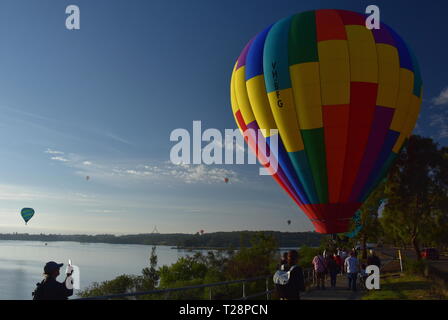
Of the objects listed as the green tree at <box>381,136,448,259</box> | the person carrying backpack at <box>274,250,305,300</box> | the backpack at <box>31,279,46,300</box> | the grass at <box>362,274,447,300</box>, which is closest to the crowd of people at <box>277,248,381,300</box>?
the person carrying backpack at <box>274,250,305,300</box>

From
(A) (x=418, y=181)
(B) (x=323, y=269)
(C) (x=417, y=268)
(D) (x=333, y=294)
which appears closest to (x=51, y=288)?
(D) (x=333, y=294)

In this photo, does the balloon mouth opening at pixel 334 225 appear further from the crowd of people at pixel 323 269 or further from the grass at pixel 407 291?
the grass at pixel 407 291

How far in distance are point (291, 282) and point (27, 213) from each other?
4575 cm

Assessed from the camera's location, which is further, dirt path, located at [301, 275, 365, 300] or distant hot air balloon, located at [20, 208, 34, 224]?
distant hot air balloon, located at [20, 208, 34, 224]

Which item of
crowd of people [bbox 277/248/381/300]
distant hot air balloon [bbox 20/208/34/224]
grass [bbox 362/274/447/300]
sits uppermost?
distant hot air balloon [bbox 20/208/34/224]

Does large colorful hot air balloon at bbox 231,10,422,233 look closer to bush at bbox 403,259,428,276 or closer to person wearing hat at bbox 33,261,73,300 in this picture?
bush at bbox 403,259,428,276

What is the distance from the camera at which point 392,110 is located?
18.0 meters

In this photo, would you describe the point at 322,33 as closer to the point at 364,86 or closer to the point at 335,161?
the point at 364,86

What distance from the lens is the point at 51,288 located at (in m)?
5.95

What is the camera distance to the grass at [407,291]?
12.9 meters

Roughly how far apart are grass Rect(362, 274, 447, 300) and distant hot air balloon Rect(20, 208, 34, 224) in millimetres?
40969

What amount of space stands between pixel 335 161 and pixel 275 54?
591cm

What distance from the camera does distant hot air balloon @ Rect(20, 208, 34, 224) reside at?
45125 millimetres
